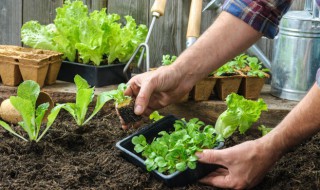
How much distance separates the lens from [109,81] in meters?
3.07

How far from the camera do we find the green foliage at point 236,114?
237 cm

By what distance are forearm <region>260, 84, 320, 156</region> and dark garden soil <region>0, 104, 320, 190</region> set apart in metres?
0.16

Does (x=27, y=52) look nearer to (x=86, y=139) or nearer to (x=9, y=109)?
(x=9, y=109)

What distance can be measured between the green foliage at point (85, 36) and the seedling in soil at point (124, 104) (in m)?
0.73

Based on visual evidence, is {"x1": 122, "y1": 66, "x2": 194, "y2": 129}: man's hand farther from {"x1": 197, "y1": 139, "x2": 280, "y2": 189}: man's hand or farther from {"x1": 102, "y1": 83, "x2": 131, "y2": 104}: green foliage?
{"x1": 197, "y1": 139, "x2": 280, "y2": 189}: man's hand

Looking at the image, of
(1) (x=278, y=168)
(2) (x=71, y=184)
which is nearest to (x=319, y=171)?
(1) (x=278, y=168)

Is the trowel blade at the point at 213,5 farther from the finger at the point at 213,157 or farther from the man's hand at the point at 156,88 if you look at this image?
the finger at the point at 213,157

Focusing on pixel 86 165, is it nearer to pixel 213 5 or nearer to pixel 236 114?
pixel 236 114

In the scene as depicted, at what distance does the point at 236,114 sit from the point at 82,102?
0.61m

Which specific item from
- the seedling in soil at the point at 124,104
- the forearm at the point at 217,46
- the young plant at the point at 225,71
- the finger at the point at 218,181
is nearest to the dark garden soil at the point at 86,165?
the finger at the point at 218,181

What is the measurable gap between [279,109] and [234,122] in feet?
1.64

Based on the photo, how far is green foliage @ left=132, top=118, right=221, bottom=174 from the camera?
77.0 inches

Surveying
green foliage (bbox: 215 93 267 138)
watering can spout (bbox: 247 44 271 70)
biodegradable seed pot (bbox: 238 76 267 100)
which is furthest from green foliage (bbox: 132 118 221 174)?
watering can spout (bbox: 247 44 271 70)

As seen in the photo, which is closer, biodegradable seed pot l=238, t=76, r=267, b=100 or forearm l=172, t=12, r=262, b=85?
forearm l=172, t=12, r=262, b=85
